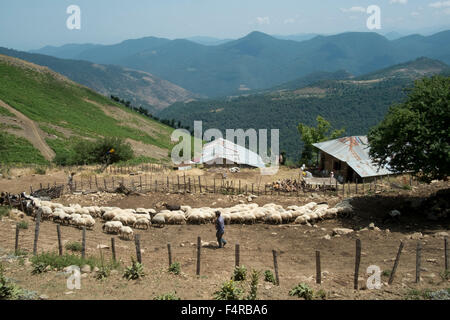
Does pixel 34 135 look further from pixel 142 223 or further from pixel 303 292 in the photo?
pixel 303 292

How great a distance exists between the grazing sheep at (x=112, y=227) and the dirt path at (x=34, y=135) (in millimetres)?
34269

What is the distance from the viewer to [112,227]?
617 inches

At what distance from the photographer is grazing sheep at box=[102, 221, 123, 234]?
15.7 meters

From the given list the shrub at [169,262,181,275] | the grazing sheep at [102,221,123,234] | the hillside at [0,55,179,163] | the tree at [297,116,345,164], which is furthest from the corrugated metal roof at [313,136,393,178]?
the hillside at [0,55,179,163]

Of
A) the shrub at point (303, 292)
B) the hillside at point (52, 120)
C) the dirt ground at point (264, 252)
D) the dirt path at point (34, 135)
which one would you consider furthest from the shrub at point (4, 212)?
the dirt path at point (34, 135)

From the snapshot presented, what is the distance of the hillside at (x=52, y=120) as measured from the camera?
4965cm

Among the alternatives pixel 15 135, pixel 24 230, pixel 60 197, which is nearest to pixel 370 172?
pixel 60 197

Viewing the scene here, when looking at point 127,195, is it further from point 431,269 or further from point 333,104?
point 333,104

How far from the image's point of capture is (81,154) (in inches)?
1399

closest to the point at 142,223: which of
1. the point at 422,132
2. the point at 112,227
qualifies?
the point at 112,227

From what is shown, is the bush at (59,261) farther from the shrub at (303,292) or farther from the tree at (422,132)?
the tree at (422,132)

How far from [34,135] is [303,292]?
5272cm

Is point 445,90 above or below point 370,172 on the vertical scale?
above
